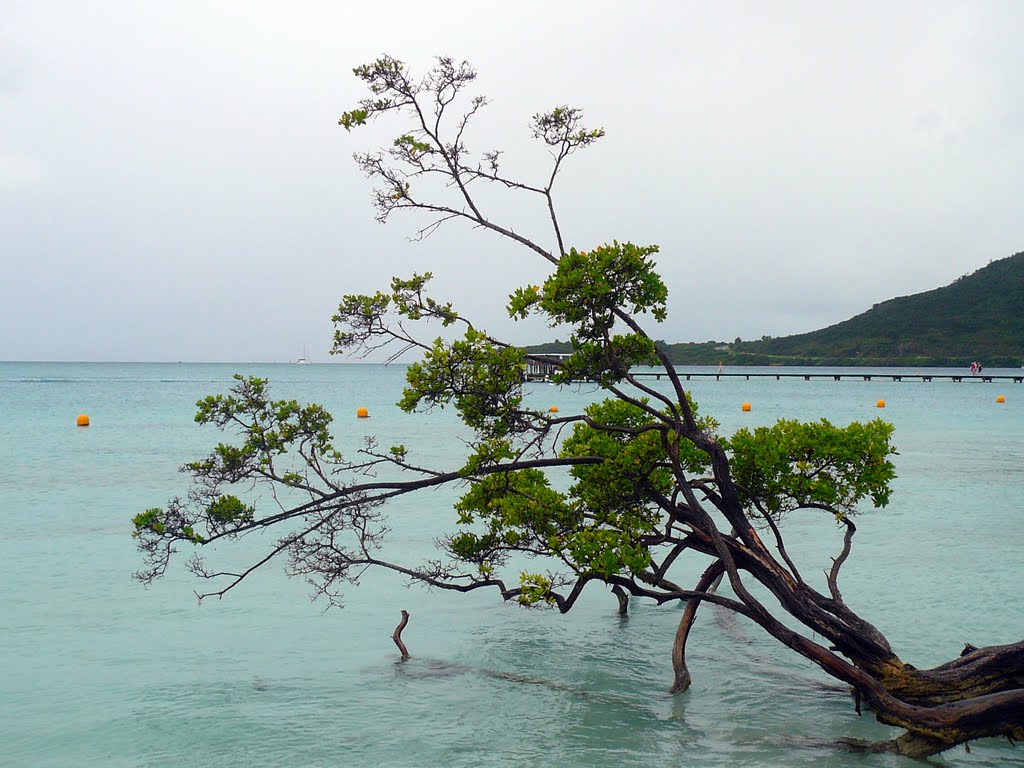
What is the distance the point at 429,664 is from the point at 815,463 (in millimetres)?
4761

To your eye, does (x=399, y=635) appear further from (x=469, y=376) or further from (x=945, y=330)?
(x=945, y=330)

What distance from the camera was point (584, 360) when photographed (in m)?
7.00

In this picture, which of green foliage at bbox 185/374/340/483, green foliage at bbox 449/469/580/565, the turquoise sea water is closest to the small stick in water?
the turquoise sea water

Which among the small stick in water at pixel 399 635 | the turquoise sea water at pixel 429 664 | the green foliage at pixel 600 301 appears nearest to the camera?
the green foliage at pixel 600 301

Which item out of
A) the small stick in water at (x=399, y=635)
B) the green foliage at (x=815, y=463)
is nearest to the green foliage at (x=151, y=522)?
the small stick in water at (x=399, y=635)

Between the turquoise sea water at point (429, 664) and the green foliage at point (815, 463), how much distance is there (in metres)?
2.06

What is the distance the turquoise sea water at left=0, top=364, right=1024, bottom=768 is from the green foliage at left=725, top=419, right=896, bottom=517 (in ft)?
6.77

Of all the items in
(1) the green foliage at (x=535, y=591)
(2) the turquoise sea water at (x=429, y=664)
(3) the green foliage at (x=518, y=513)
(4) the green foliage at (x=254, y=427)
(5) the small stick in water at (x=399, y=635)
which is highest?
(4) the green foliage at (x=254, y=427)

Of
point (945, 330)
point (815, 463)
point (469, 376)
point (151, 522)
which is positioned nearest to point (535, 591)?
point (469, 376)

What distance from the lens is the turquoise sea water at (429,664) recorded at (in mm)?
8180

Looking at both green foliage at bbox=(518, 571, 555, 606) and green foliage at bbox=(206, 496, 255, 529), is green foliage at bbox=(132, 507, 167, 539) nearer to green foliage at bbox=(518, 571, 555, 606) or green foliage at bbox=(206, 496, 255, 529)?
green foliage at bbox=(206, 496, 255, 529)

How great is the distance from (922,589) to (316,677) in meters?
9.09

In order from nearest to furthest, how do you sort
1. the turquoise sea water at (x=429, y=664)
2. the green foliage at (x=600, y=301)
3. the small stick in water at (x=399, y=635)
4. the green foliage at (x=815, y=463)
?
Answer: the green foliage at (x=600, y=301) → the turquoise sea water at (x=429, y=664) → the green foliage at (x=815, y=463) → the small stick in water at (x=399, y=635)

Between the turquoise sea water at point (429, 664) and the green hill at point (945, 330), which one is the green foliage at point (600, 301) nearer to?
the turquoise sea water at point (429, 664)
